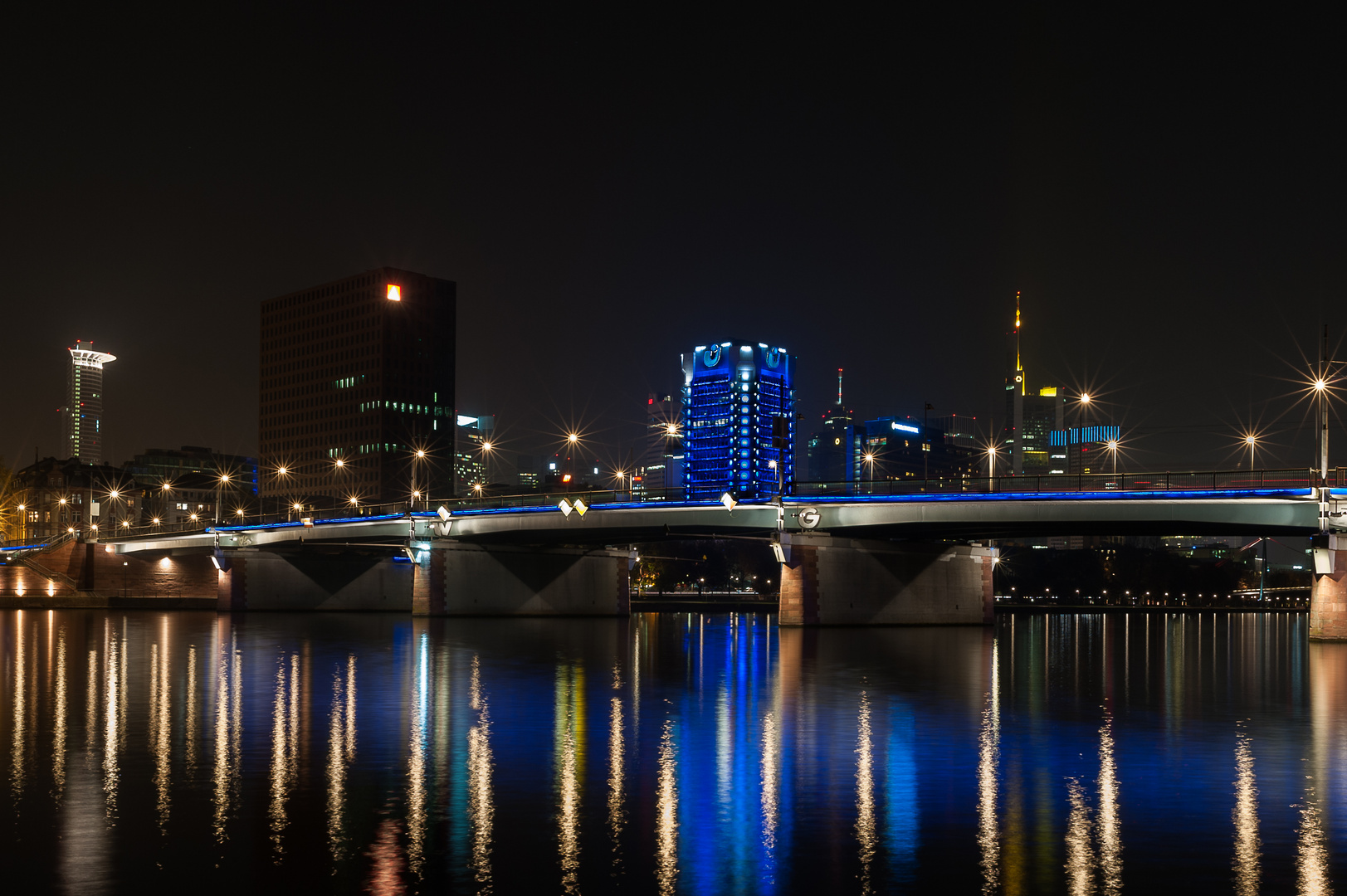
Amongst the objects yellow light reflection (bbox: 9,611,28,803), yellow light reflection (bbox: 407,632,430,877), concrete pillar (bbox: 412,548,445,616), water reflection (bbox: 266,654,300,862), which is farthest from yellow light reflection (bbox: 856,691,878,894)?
concrete pillar (bbox: 412,548,445,616)

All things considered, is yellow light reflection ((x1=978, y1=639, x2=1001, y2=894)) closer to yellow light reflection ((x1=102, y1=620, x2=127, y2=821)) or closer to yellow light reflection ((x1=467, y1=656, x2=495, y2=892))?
yellow light reflection ((x1=467, y1=656, x2=495, y2=892))

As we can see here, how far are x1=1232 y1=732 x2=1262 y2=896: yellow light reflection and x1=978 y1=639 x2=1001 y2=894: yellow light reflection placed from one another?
2.23 m

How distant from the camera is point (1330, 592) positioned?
2329 inches

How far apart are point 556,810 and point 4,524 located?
6691 inches

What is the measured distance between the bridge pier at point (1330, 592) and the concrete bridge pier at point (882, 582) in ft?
81.0

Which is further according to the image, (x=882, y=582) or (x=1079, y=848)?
(x=882, y=582)

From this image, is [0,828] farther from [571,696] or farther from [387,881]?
[571,696]

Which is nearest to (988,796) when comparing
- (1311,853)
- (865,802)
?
(865,802)

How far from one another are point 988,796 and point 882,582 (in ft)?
209

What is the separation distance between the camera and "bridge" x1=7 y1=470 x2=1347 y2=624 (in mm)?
62219

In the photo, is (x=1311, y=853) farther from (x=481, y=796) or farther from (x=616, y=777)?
(x=481, y=796)

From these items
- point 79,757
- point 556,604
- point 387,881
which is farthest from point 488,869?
point 556,604

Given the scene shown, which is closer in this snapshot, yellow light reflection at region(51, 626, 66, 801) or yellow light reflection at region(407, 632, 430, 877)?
yellow light reflection at region(407, 632, 430, 877)

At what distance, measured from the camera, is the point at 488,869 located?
11875 millimetres
